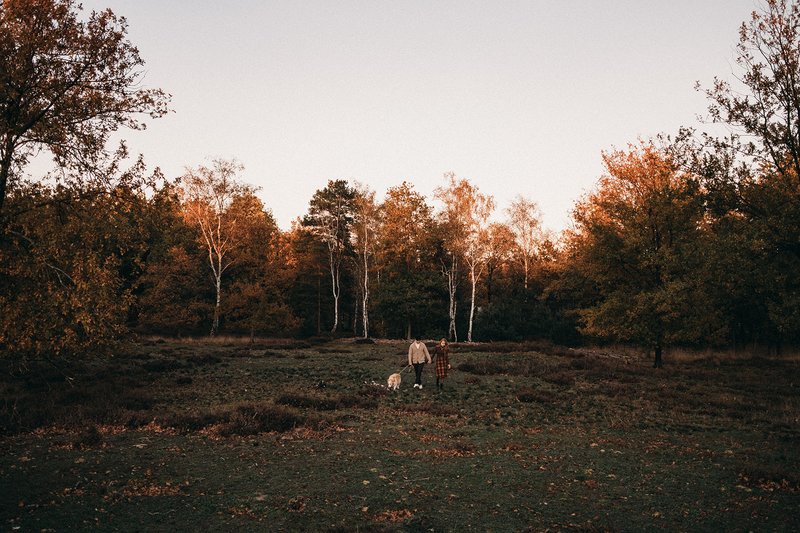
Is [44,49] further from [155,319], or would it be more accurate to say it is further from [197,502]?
[155,319]

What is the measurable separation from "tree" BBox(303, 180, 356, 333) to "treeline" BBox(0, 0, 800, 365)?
0.28m

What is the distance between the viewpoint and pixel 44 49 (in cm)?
1223

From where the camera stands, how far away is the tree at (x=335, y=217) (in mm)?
64438

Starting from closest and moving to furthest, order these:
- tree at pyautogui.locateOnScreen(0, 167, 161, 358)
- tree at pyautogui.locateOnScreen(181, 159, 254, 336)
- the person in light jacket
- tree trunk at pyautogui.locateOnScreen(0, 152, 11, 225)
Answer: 1. tree at pyautogui.locateOnScreen(0, 167, 161, 358)
2. tree trunk at pyautogui.locateOnScreen(0, 152, 11, 225)
3. the person in light jacket
4. tree at pyautogui.locateOnScreen(181, 159, 254, 336)

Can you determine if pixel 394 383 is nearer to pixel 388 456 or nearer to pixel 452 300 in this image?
pixel 388 456

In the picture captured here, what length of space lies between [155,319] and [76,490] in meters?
43.3

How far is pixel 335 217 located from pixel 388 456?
5546 centimetres

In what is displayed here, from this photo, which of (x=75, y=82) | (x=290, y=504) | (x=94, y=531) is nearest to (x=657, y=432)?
(x=290, y=504)

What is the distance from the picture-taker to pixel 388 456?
1067cm

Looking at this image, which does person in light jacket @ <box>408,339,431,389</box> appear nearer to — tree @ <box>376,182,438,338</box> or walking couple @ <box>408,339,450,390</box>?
walking couple @ <box>408,339,450,390</box>

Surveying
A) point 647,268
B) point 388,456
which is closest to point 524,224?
point 647,268

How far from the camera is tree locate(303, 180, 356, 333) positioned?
211 feet

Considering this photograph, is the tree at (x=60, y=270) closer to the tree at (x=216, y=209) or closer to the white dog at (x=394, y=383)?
the white dog at (x=394, y=383)

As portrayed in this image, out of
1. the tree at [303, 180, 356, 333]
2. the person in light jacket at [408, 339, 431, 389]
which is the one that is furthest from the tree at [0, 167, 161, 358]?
the tree at [303, 180, 356, 333]
